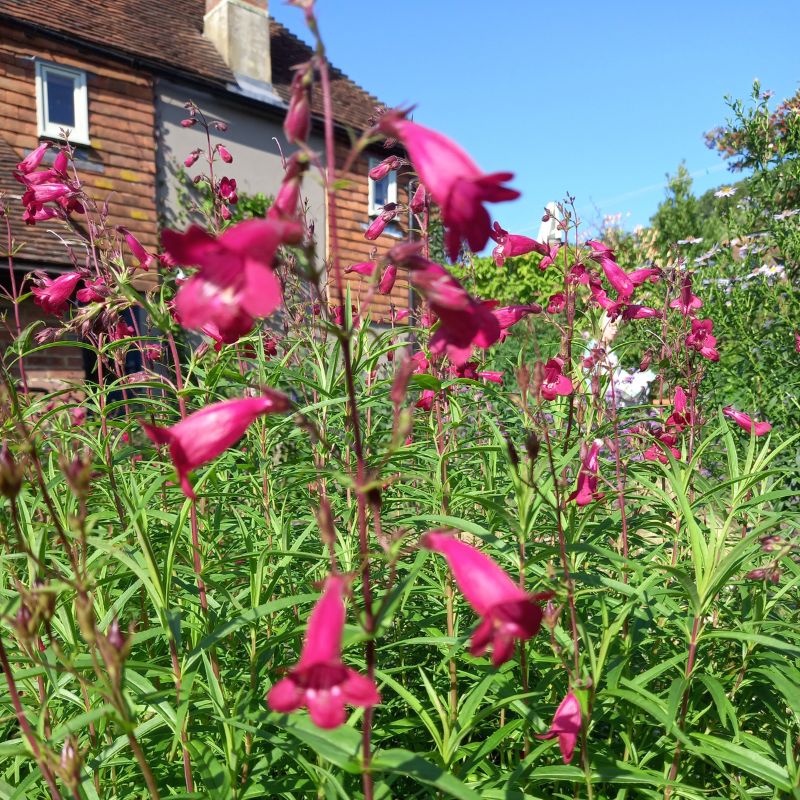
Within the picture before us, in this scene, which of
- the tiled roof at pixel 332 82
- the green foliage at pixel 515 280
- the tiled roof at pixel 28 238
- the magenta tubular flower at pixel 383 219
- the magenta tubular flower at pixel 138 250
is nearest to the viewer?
the magenta tubular flower at pixel 138 250

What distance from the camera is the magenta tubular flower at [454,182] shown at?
106 cm

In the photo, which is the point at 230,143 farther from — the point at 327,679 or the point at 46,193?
the point at 327,679

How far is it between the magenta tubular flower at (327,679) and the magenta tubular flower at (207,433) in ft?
1.06

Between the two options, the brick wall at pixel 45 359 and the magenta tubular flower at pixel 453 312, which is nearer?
the magenta tubular flower at pixel 453 312

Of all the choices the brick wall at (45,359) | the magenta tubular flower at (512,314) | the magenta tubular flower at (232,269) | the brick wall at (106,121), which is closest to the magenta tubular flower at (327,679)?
the magenta tubular flower at (232,269)

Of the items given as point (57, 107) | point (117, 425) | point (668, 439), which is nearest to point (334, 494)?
point (117, 425)

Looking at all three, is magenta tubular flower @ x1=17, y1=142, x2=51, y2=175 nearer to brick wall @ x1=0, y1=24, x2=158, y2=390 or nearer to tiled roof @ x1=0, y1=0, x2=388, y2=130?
tiled roof @ x1=0, y1=0, x2=388, y2=130

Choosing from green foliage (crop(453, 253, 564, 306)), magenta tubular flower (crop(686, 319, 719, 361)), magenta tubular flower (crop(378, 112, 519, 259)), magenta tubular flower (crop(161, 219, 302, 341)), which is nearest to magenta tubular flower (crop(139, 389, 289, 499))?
magenta tubular flower (crop(161, 219, 302, 341))

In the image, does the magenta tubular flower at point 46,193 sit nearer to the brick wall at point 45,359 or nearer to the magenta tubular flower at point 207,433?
the magenta tubular flower at point 207,433

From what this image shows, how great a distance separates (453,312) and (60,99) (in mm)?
12203

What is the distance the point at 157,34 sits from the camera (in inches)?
492

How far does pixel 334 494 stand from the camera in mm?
3197

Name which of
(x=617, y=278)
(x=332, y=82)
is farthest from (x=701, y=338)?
(x=332, y=82)

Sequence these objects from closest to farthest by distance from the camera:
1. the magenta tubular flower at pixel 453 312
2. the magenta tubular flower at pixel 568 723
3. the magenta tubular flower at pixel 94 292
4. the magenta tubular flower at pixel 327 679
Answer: the magenta tubular flower at pixel 327 679 < the magenta tubular flower at pixel 453 312 < the magenta tubular flower at pixel 568 723 < the magenta tubular flower at pixel 94 292
